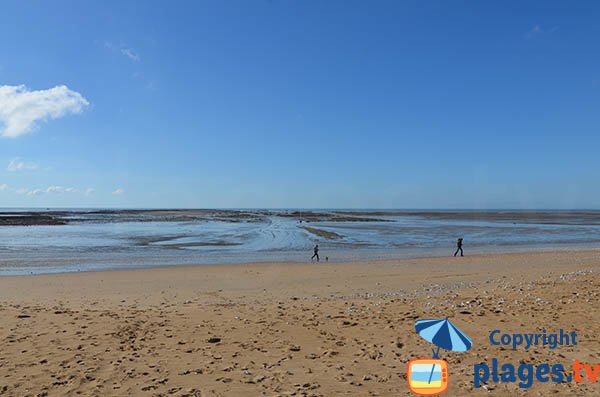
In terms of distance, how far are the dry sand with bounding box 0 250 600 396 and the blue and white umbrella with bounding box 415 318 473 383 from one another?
1426 mm

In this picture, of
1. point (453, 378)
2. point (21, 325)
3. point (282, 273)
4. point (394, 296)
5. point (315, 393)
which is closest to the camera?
point (315, 393)

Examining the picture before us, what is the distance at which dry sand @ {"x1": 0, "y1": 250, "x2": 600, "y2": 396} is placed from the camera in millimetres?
6648

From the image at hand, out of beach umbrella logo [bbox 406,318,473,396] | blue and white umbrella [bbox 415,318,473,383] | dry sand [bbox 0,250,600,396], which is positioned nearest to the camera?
Answer: beach umbrella logo [bbox 406,318,473,396]

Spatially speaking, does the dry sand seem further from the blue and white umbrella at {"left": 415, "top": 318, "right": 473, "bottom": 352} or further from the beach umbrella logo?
the blue and white umbrella at {"left": 415, "top": 318, "right": 473, "bottom": 352}

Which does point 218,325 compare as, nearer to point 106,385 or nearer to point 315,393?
point 106,385

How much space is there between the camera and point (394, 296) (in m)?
13.8

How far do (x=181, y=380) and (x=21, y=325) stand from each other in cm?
589

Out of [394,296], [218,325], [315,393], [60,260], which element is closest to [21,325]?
[218,325]

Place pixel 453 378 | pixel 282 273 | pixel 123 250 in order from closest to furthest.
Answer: pixel 453 378, pixel 282 273, pixel 123 250

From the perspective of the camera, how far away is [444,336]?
5414mm

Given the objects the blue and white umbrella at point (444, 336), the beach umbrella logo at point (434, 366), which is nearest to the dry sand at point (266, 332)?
the beach umbrella logo at point (434, 366)

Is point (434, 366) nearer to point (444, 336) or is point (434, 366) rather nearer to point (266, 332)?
point (444, 336)

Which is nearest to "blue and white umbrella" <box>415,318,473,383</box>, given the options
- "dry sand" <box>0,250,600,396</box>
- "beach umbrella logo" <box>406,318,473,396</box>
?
"beach umbrella logo" <box>406,318,473,396</box>

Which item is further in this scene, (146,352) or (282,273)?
(282,273)
